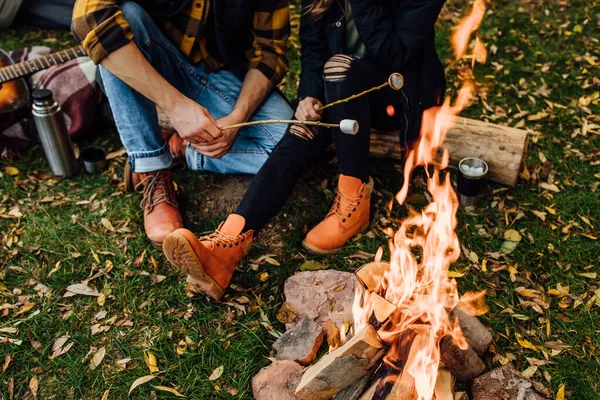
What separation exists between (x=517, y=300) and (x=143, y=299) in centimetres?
234

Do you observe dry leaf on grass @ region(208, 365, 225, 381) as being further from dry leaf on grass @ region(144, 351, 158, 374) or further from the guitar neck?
the guitar neck

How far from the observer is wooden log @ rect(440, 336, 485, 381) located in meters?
2.70

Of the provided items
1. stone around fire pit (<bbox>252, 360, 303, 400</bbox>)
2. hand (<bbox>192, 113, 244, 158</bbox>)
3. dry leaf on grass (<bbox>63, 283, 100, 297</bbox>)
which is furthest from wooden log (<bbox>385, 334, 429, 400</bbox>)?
dry leaf on grass (<bbox>63, 283, 100, 297</bbox>)

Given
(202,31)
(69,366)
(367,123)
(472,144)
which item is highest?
(202,31)

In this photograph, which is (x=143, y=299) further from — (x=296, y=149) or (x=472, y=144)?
(x=472, y=144)

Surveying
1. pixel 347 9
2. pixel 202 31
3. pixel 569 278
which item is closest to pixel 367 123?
pixel 347 9

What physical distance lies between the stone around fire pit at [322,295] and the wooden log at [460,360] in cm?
64

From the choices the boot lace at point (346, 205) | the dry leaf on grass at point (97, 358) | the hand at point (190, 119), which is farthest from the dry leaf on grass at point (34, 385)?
the boot lace at point (346, 205)

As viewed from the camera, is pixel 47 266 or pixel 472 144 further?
pixel 472 144

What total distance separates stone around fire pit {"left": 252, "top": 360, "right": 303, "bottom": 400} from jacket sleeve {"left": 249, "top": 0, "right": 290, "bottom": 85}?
1.97 meters

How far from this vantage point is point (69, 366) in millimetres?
3188

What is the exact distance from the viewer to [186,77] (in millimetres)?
3977

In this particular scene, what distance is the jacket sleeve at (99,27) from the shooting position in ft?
10.5

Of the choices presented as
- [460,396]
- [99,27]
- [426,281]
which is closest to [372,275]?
[426,281]
